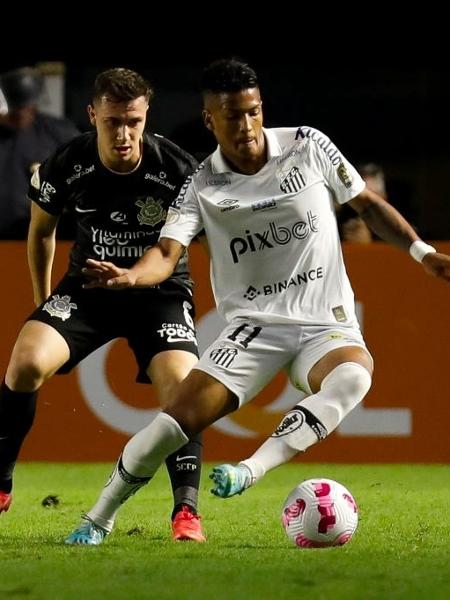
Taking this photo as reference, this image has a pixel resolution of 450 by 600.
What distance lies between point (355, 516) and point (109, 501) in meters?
0.98

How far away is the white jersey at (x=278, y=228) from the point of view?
6.50 m

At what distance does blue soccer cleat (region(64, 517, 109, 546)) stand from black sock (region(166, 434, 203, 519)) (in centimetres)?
40

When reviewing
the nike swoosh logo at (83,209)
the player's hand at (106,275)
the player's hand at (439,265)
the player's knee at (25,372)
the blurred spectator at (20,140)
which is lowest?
the blurred spectator at (20,140)

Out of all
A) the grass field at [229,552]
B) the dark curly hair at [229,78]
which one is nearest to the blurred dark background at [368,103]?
the grass field at [229,552]

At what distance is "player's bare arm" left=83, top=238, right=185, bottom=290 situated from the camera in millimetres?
6109

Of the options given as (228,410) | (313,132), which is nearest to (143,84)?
(313,132)

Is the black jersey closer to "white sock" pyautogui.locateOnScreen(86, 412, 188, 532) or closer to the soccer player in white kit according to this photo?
the soccer player in white kit

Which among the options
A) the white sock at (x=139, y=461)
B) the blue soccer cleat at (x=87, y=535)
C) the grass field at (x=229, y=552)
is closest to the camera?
the grass field at (x=229, y=552)

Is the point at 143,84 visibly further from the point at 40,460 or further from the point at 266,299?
the point at 40,460

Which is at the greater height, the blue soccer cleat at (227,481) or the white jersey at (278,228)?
the white jersey at (278,228)

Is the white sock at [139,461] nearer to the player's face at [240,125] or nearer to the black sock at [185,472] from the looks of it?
the black sock at [185,472]

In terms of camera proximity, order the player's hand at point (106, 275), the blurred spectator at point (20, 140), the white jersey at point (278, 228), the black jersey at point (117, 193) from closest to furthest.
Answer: the player's hand at point (106, 275)
the white jersey at point (278, 228)
the black jersey at point (117, 193)
the blurred spectator at point (20, 140)

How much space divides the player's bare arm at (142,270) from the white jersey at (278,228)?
58 millimetres

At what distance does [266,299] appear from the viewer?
652 centimetres
